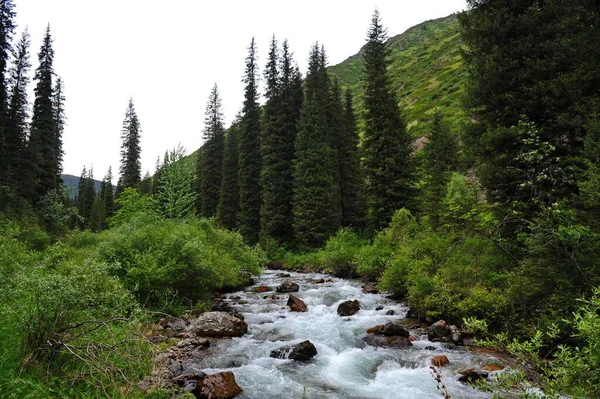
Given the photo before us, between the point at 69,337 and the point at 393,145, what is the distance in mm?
26886

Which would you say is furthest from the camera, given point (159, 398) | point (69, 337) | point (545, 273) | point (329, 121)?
point (329, 121)

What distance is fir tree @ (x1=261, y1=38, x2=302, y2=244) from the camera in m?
36.5

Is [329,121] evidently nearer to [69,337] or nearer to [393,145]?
[393,145]

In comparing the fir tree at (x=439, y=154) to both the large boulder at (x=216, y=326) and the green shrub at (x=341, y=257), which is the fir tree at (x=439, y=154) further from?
the large boulder at (x=216, y=326)

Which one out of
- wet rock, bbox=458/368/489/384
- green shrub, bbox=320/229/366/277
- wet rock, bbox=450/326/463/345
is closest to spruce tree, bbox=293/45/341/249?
green shrub, bbox=320/229/366/277

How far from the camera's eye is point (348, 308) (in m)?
14.1

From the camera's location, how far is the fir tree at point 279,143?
36500mm

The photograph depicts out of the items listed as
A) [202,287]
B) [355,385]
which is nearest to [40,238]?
[202,287]

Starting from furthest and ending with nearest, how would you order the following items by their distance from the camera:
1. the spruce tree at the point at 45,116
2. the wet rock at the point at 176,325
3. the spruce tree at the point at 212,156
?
the spruce tree at the point at 212,156 → the spruce tree at the point at 45,116 → the wet rock at the point at 176,325

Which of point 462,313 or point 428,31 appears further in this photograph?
point 428,31

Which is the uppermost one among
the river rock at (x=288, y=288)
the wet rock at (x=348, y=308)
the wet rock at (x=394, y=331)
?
the river rock at (x=288, y=288)

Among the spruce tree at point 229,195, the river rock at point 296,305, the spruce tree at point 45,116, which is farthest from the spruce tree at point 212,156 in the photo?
the river rock at point 296,305

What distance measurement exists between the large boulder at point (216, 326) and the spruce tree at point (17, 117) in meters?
26.1

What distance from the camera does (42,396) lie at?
4781 mm
